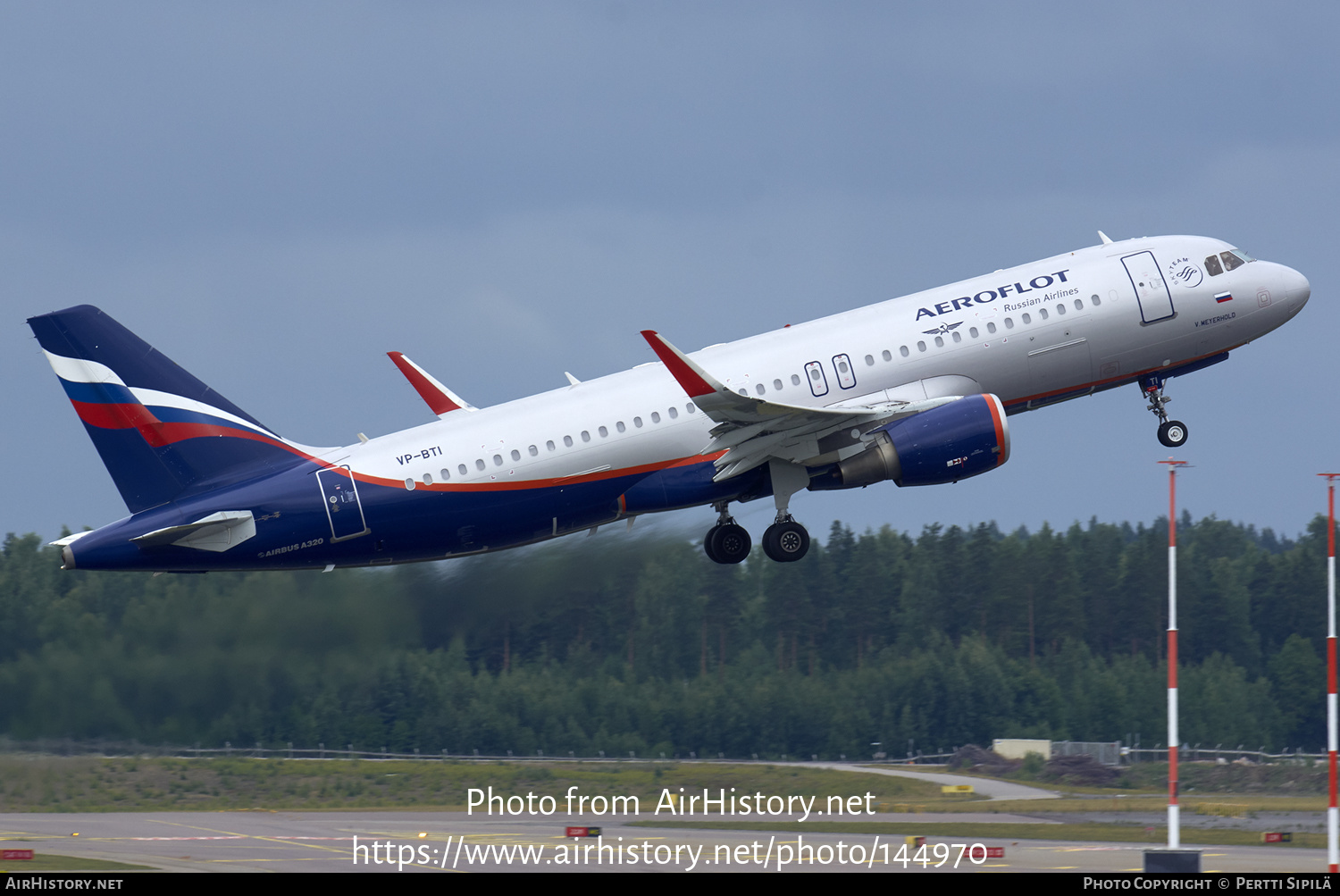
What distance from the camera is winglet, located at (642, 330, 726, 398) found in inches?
1400

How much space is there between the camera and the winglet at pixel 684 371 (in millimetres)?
35562

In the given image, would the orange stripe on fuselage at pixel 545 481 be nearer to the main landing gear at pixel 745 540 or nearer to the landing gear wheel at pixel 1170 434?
the main landing gear at pixel 745 540

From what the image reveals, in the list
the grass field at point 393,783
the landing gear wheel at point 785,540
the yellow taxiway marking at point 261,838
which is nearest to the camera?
the landing gear wheel at point 785,540

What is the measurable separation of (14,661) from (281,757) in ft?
34.6

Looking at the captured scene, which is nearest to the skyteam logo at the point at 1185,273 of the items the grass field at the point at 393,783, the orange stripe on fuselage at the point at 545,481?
the orange stripe on fuselage at the point at 545,481

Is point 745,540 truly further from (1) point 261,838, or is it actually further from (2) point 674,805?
(1) point 261,838

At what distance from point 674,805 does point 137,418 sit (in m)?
22.5

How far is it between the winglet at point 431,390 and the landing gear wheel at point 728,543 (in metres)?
7.13

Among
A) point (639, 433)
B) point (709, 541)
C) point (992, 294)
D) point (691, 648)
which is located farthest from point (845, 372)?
point (691, 648)

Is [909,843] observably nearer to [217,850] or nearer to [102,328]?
[217,850]

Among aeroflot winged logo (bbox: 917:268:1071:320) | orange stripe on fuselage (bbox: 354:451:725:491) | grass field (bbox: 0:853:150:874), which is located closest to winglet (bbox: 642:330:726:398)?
orange stripe on fuselage (bbox: 354:451:725:491)

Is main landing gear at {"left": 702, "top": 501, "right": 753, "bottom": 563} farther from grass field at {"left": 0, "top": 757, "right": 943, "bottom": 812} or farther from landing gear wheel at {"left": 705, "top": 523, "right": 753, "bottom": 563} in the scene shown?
grass field at {"left": 0, "top": 757, "right": 943, "bottom": 812}
